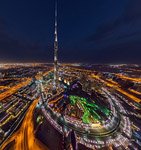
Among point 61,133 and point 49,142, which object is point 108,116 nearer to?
point 61,133

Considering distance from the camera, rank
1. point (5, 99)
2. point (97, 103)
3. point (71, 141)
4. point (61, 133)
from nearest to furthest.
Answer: point (71, 141)
point (61, 133)
point (97, 103)
point (5, 99)

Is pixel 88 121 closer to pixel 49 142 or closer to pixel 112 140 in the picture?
pixel 112 140

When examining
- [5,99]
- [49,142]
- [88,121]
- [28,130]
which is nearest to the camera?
[49,142]

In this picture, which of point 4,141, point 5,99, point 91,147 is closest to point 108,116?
point 91,147

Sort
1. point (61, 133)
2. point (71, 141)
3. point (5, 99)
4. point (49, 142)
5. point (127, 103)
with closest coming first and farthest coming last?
1. point (71, 141)
2. point (49, 142)
3. point (61, 133)
4. point (127, 103)
5. point (5, 99)

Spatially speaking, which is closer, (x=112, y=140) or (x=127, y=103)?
(x=112, y=140)

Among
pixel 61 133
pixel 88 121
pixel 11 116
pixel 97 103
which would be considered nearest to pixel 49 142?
pixel 61 133

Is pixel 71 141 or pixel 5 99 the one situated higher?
pixel 71 141

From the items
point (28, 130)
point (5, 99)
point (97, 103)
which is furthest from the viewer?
point (5, 99)

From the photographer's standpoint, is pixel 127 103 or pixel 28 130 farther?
pixel 127 103
